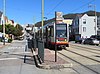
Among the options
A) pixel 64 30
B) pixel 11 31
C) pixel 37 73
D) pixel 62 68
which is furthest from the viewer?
pixel 11 31

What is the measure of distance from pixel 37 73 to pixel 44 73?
0.34 m

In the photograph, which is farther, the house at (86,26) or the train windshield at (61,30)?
the house at (86,26)

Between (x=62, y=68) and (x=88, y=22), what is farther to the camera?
(x=88, y=22)

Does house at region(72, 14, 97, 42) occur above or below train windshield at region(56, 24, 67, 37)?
above

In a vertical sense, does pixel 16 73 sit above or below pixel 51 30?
below

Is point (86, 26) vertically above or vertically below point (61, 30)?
above

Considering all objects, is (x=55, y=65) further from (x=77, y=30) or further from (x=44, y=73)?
(x=77, y=30)

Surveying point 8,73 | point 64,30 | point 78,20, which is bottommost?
point 8,73

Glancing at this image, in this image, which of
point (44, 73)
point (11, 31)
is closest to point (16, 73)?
point (44, 73)

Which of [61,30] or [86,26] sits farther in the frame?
[86,26]

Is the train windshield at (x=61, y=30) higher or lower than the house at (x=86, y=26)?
lower

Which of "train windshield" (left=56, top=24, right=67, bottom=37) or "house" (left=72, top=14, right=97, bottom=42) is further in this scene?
"house" (left=72, top=14, right=97, bottom=42)

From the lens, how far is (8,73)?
1315 centimetres

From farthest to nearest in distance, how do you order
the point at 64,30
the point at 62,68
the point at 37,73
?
the point at 64,30 < the point at 62,68 < the point at 37,73
